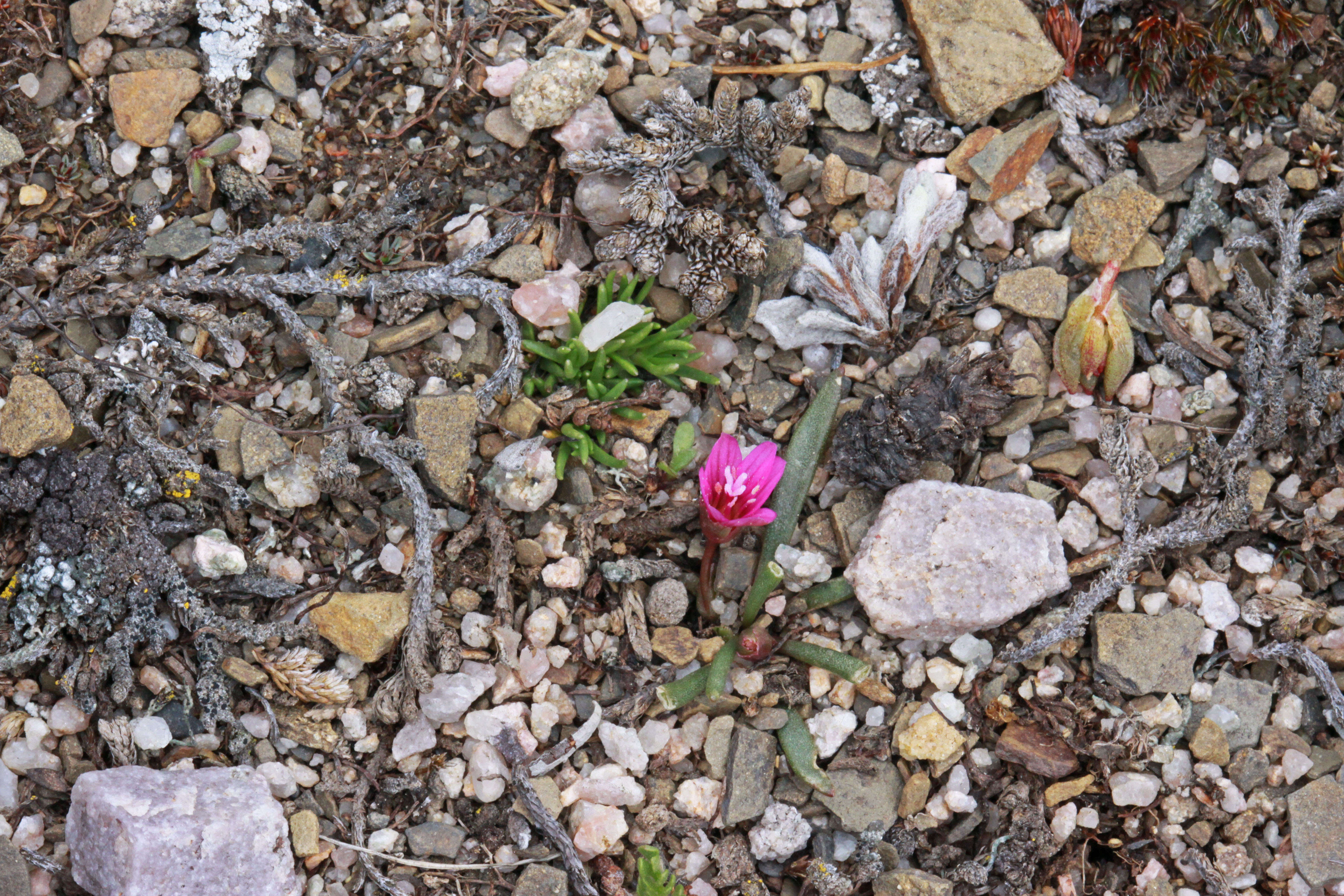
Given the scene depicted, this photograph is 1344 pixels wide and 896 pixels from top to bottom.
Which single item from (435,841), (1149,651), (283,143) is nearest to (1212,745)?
(1149,651)

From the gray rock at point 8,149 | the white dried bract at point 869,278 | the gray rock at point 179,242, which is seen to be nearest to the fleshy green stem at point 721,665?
the white dried bract at point 869,278

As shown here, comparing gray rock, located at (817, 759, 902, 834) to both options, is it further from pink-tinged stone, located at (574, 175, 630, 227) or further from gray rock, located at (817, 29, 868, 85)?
gray rock, located at (817, 29, 868, 85)

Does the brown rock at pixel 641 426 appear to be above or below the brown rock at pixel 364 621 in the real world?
above

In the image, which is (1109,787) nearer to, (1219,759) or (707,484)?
(1219,759)

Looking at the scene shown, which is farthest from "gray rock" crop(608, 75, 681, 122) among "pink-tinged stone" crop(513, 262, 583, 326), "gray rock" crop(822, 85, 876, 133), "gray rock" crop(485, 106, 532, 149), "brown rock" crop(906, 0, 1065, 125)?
"brown rock" crop(906, 0, 1065, 125)

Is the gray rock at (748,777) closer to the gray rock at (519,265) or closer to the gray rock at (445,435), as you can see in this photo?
the gray rock at (445,435)

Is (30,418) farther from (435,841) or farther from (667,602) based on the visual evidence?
(667,602)

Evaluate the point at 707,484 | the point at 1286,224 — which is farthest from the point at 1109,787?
the point at 1286,224
